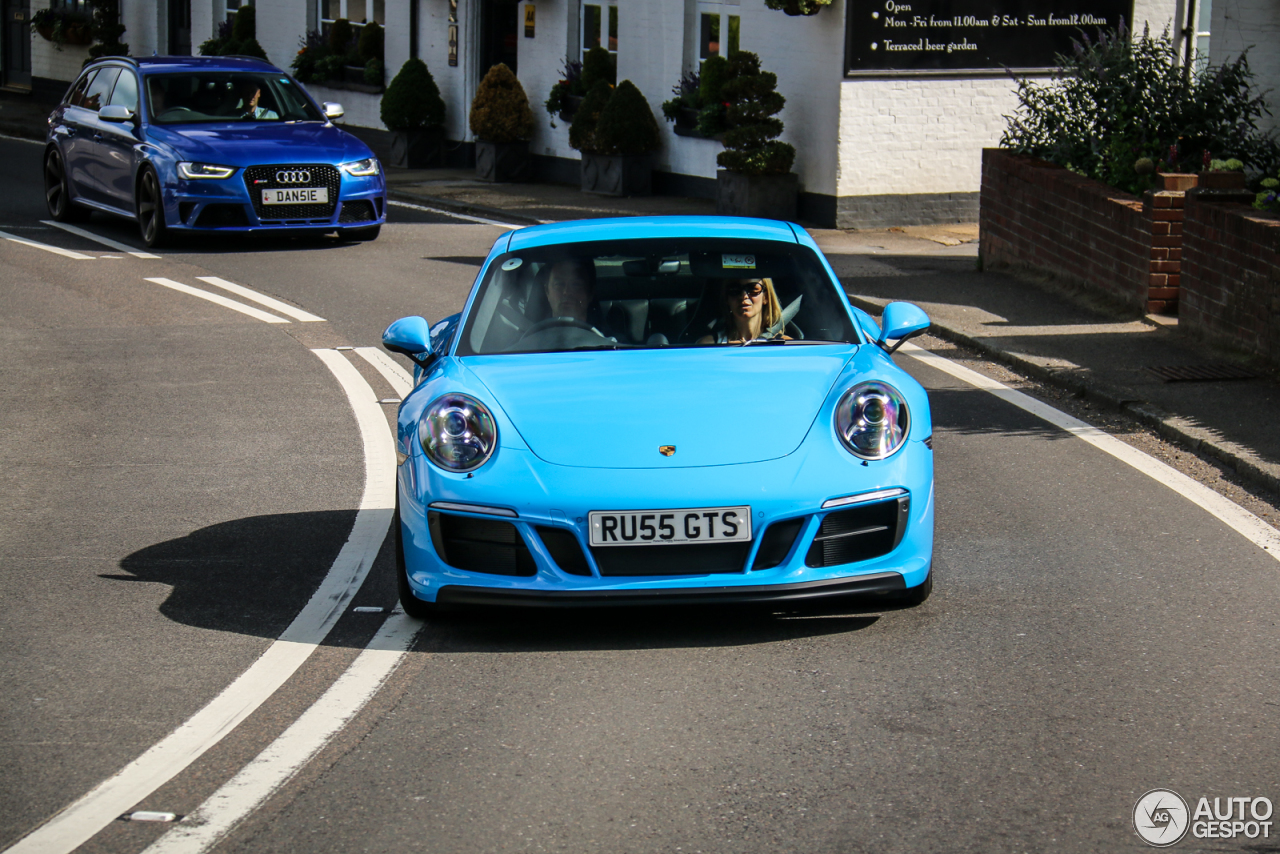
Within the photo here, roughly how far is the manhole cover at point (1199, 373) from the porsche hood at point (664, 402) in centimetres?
481

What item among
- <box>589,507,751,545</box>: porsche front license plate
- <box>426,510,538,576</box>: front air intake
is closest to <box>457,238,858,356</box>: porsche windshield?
<box>426,510,538,576</box>: front air intake

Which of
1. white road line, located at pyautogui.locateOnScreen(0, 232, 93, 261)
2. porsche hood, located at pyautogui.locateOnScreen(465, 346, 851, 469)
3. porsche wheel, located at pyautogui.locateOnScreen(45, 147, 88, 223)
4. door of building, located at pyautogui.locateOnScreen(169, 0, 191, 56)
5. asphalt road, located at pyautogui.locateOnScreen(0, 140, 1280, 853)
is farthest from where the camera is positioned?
door of building, located at pyautogui.locateOnScreen(169, 0, 191, 56)

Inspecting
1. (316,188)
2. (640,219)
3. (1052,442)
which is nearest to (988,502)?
(1052,442)

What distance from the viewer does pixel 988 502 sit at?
25.1ft

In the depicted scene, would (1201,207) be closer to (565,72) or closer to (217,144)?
(217,144)

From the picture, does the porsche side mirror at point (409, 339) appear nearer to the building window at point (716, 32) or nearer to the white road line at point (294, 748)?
the white road line at point (294, 748)

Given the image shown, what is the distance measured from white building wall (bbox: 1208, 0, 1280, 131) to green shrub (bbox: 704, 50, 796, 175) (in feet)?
18.7

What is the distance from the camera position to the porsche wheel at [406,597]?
5762mm

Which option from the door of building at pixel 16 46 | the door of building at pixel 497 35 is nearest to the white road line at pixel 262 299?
the door of building at pixel 497 35

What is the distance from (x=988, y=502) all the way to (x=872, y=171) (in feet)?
39.8

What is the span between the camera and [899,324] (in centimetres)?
654

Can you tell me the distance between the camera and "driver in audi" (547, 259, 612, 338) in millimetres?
6508

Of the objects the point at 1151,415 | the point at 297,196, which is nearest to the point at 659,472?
the point at 1151,415

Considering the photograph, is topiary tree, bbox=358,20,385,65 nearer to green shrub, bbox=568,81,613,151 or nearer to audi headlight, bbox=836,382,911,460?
green shrub, bbox=568,81,613,151
